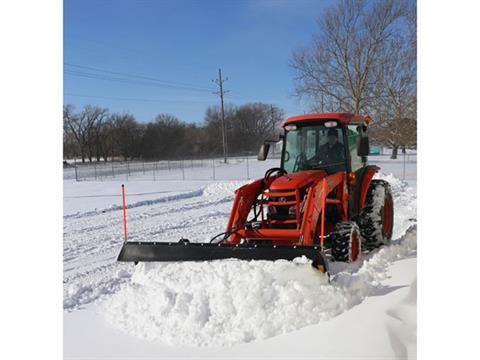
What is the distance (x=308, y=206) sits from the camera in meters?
4.05

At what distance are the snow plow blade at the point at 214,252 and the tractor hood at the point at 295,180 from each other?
2.61 ft

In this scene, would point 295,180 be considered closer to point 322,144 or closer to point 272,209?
point 272,209

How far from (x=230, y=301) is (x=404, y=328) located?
1.28 metres

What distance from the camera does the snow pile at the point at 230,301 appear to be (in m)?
3.03

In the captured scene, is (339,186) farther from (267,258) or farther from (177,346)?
(177,346)

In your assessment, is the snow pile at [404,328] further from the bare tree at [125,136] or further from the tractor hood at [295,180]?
the bare tree at [125,136]

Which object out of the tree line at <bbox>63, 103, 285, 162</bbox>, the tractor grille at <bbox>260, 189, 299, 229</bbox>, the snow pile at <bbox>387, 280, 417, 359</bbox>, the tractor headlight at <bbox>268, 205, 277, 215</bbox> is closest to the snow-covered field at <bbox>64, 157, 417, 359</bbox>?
the snow pile at <bbox>387, 280, 417, 359</bbox>

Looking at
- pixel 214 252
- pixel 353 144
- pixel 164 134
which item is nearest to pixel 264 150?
pixel 353 144

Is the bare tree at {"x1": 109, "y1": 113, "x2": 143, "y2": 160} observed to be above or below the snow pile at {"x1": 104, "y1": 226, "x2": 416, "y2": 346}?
above

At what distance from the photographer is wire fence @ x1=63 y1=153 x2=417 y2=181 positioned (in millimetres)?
21939

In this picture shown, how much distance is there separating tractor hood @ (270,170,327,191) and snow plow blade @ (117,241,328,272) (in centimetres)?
79

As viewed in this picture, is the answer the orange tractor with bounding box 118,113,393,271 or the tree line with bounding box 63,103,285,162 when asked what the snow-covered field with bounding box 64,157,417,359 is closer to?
the orange tractor with bounding box 118,113,393,271

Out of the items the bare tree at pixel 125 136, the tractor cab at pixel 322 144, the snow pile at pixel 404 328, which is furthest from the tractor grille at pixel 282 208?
the bare tree at pixel 125 136
